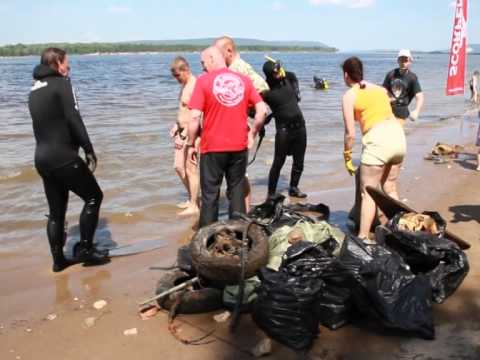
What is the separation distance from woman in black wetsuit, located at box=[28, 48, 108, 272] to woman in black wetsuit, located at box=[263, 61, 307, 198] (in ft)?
8.88

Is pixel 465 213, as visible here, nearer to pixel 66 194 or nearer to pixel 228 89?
pixel 228 89

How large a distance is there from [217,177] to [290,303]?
1.87 m

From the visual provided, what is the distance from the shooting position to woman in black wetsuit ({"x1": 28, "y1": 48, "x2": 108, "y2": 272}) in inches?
188

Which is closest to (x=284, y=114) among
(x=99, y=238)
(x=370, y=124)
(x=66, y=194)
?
(x=370, y=124)

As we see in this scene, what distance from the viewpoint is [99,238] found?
6500 mm

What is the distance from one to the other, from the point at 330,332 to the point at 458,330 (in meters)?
0.84

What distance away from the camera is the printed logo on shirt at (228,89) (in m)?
4.84

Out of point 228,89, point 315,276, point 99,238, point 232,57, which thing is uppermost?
point 232,57

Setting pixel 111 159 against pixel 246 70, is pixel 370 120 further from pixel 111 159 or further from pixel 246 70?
pixel 111 159

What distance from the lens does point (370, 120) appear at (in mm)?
5086

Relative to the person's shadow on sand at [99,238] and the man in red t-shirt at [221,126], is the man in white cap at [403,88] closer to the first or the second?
the man in red t-shirt at [221,126]

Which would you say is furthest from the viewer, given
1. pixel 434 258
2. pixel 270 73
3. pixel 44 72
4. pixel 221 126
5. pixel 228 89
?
pixel 270 73

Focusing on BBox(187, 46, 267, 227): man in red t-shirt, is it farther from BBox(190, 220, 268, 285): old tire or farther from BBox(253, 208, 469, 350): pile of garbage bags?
BBox(253, 208, 469, 350): pile of garbage bags

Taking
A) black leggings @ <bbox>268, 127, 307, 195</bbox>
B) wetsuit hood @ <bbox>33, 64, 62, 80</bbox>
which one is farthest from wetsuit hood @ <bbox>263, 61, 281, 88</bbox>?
wetsuit hood @ <bbox>33, 64, 62, 80</bbox>
